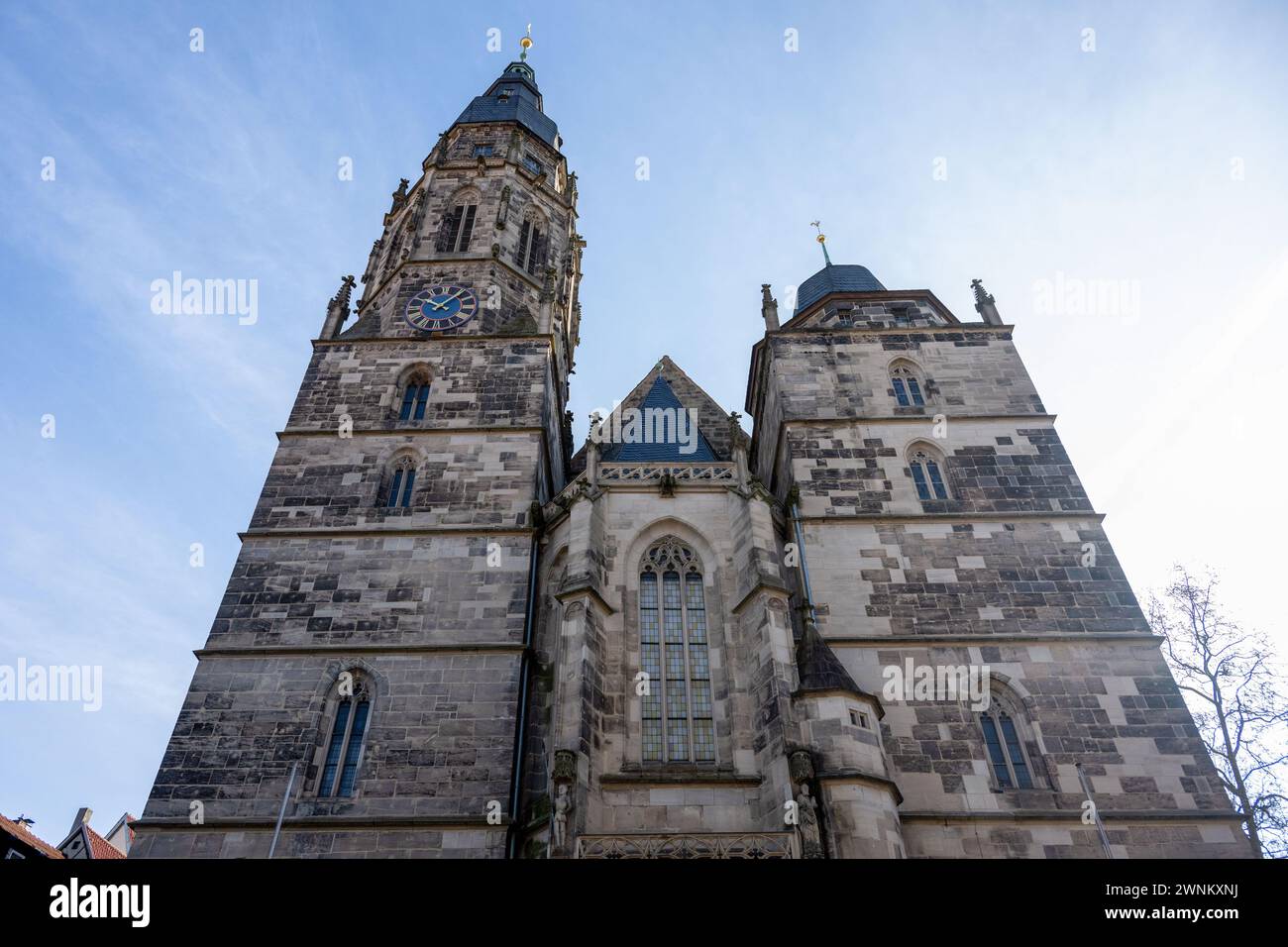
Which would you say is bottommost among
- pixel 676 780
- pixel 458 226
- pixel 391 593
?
pixel 676 780

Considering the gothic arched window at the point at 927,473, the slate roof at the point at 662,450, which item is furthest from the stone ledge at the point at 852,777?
the gothic arched window at the point at 927,473

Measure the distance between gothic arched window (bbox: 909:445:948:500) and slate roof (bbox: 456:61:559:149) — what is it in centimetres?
1733

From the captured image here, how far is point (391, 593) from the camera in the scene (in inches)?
561

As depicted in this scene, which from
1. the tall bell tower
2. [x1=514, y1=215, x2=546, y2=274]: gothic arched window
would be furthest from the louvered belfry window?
[x1=514, y1=215, x2=546, y2=274]: gothic arched window

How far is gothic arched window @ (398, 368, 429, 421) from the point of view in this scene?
57.9 feet

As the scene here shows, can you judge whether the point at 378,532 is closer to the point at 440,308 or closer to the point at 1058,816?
the point at 440,308

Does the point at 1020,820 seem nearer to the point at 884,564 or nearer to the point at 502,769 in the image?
the point at 884,564

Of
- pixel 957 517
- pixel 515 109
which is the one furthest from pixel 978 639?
pixel 515 109

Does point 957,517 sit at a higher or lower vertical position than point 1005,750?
higher

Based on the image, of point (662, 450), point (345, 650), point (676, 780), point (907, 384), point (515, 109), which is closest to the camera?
point (676, 780)

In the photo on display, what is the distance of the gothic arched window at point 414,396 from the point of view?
17656 millimetres

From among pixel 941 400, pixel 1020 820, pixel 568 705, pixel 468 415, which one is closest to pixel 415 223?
pixel 468 415

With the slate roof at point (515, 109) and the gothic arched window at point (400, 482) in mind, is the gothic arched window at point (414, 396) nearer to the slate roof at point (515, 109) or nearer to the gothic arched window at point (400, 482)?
the gothic arched window at point (400, 482)

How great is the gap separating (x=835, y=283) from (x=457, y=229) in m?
10.0
